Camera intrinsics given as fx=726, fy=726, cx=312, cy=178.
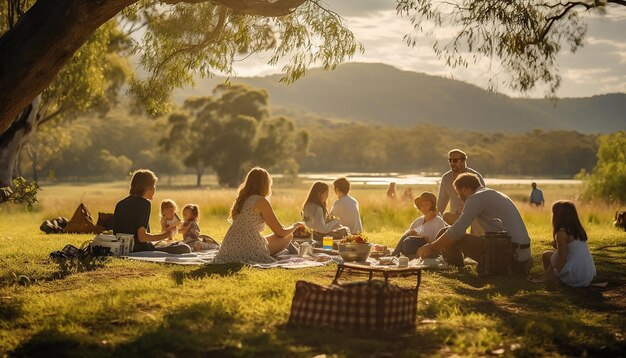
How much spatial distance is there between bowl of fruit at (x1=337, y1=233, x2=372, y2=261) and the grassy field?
1.11ft

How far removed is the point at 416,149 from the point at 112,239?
12718 centimetres

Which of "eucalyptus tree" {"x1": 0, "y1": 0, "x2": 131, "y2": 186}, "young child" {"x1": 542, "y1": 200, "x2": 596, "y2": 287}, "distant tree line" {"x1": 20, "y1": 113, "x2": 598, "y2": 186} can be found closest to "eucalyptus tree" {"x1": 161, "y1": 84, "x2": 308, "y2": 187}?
"distant tree line" {"x1": 20, "y1": 113, "x2": 598, "y2": 186}

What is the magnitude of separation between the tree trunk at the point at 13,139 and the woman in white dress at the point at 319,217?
1420 centimetres

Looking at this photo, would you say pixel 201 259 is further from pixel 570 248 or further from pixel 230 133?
pixel 230 133

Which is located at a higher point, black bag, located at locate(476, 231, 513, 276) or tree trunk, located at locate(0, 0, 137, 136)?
tree trunk, located at locate(0, 0, 137, 136)

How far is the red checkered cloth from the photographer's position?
607 centimetres

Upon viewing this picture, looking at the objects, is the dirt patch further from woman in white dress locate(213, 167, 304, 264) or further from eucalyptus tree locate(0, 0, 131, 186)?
eucalyptus tree locate(0, 0, 131, 186)

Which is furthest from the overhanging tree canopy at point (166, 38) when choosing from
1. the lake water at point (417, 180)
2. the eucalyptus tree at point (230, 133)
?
the lake water at point (417, 180)

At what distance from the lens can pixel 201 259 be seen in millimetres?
11008

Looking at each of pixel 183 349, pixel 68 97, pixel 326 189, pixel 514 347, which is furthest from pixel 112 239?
pixel 68 97

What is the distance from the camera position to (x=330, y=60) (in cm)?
1324

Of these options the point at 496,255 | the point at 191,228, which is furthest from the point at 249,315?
the point at 191,228

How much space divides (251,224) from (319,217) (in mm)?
2295

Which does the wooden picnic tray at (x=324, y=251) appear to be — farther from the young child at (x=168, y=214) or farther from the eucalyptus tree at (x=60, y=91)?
the eucalyptus tree at (x=60, y=91)
